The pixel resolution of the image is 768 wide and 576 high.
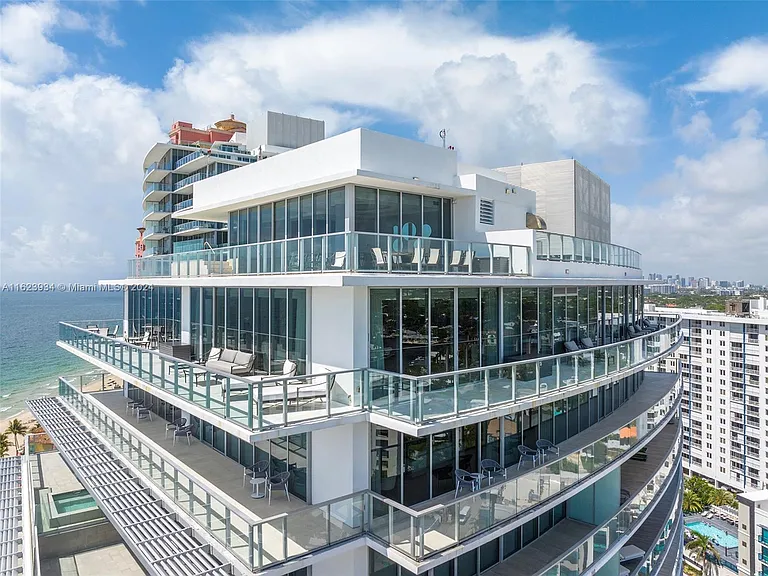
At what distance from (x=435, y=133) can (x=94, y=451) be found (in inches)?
703

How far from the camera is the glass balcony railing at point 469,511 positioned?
9.23 meters

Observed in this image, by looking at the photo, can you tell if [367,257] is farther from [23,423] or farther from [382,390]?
[23,423]

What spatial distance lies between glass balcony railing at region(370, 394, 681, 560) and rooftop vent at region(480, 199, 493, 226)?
709 centimetres

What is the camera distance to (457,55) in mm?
18016

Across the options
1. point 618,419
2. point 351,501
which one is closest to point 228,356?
point 351,501

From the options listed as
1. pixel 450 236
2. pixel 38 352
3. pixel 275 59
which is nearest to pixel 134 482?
pixel 450 236

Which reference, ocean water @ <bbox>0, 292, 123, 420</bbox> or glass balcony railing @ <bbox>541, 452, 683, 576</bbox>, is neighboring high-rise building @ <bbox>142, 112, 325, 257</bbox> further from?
glass balcony railing @ <bbox>541, 452, 683, 576</bbox>

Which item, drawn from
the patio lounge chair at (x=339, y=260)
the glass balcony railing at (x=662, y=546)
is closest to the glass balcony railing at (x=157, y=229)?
the patio lounge chair at (x=339, y=260)

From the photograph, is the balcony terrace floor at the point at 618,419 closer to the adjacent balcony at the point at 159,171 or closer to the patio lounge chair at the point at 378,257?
the patio lounge chair at the point at 378,257

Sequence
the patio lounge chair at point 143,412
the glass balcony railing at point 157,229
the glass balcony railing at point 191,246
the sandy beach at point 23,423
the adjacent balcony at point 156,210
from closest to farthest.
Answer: the patio lounge chair at point 143,412
the glass balcony railing at point 191,246
the sandy beach at point 23,423
the adjacent balcony at point 156,210
the glass balcony railing at point 157,229

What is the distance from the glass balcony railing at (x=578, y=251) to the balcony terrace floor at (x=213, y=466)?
960cm

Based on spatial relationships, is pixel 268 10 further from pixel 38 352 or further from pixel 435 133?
pixel 38 352

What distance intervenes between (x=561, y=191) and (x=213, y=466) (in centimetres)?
2028

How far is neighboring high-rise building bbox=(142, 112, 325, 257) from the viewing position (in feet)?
133
